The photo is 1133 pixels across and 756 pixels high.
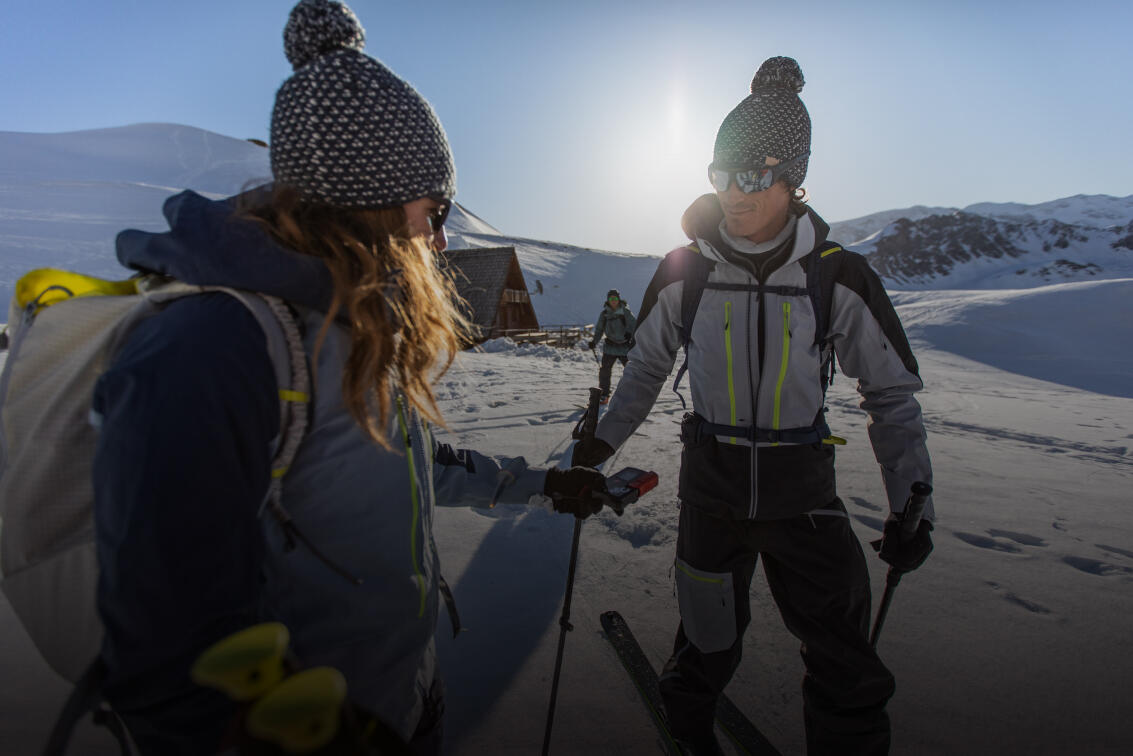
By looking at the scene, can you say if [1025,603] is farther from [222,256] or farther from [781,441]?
[222,256]

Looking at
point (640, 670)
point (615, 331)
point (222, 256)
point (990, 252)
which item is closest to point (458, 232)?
point (615, 331)

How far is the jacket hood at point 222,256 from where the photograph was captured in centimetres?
77

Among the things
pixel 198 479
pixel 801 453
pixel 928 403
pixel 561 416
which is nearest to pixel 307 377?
pixel 198 479

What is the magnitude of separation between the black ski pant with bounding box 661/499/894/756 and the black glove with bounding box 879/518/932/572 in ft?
0.38

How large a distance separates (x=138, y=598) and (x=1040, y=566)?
166 inches

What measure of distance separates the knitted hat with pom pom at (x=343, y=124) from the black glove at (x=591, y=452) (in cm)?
118

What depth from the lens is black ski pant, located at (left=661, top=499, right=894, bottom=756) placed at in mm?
1553

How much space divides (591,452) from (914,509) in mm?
1122

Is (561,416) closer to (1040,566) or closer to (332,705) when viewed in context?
(1040,566)

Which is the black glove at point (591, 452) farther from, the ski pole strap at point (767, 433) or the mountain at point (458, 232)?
the mountain at point (458, 232)

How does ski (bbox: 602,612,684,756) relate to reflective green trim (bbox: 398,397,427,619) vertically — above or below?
below

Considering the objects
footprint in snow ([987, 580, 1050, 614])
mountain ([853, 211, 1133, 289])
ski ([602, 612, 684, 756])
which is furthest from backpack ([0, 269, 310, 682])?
mountain ([853, 211, 1133, 289])

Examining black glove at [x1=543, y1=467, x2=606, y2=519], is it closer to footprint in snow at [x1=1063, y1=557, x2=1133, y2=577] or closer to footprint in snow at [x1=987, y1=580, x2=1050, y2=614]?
footprint in snow at [x1=987, y1=580, x2=1050, y2=614]

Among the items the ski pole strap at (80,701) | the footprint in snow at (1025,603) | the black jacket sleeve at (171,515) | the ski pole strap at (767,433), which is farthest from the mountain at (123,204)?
the footprint in snow at (1025,603)
